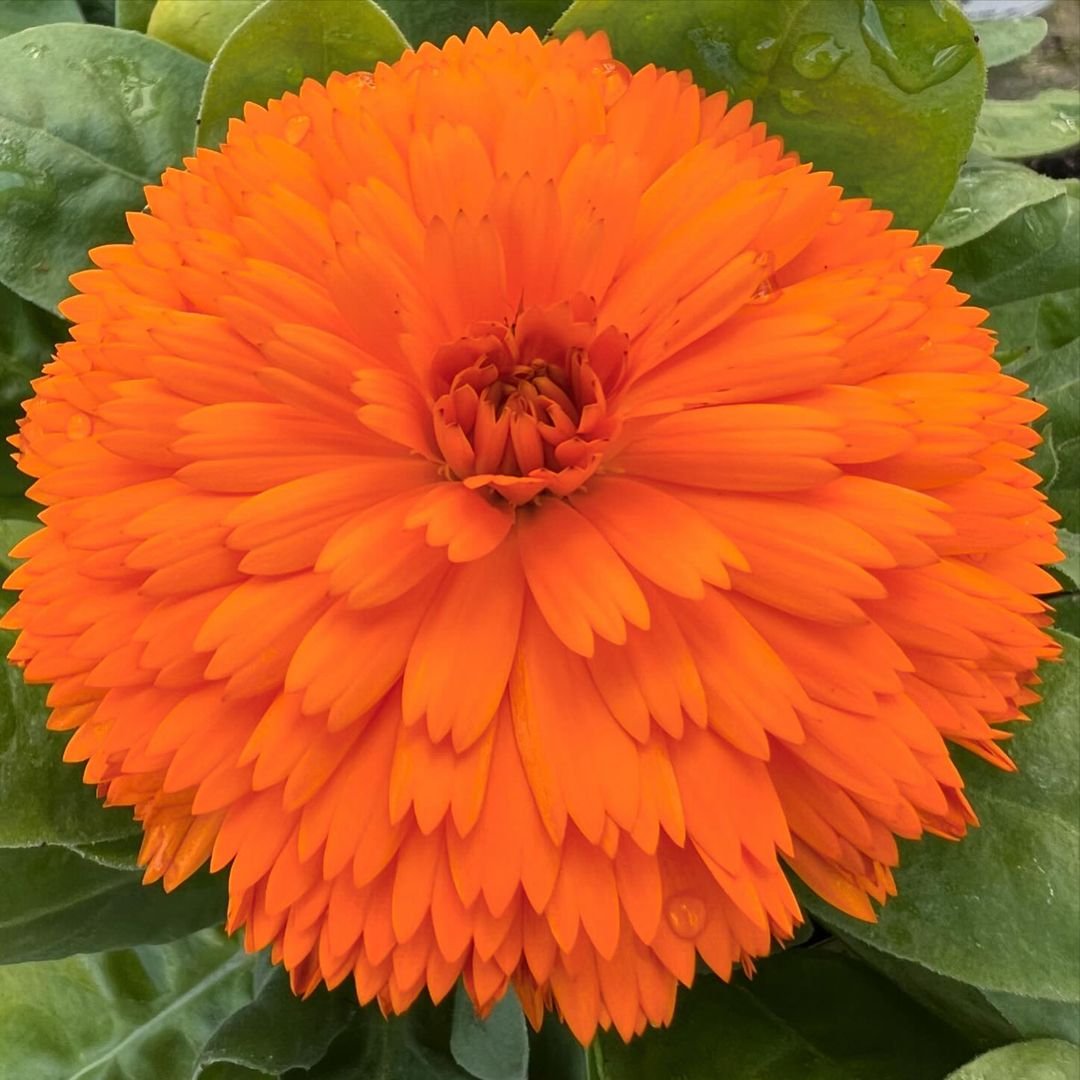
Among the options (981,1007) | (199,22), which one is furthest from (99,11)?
(981,1007)

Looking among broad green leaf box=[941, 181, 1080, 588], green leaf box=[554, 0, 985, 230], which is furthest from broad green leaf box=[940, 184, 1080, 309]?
green leaf box=[554, 0, 985, 230]

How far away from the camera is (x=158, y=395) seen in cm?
39

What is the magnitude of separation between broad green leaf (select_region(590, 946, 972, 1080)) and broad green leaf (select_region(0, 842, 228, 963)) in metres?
0.28

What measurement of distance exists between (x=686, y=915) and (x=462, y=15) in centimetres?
61

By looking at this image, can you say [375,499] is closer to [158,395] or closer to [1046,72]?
[158,395]

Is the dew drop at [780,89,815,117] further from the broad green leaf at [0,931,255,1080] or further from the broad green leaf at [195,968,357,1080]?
the broad green leaf at [0,931,255,1080]

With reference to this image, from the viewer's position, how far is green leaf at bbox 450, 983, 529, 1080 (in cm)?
60

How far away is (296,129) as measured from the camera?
46cm

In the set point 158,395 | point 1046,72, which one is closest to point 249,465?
point 158,395

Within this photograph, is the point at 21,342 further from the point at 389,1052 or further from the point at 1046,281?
the point at 1046,281

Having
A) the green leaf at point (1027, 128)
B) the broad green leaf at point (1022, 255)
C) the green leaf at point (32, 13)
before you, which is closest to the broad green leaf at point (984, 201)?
the broad green leaf at point (1022, 255)

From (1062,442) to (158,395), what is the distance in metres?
0.71

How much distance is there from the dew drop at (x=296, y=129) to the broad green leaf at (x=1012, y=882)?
0.47 meters

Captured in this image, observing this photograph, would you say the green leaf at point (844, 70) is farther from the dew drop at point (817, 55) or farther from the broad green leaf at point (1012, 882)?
the broad green leaf at point (1012, 882)
